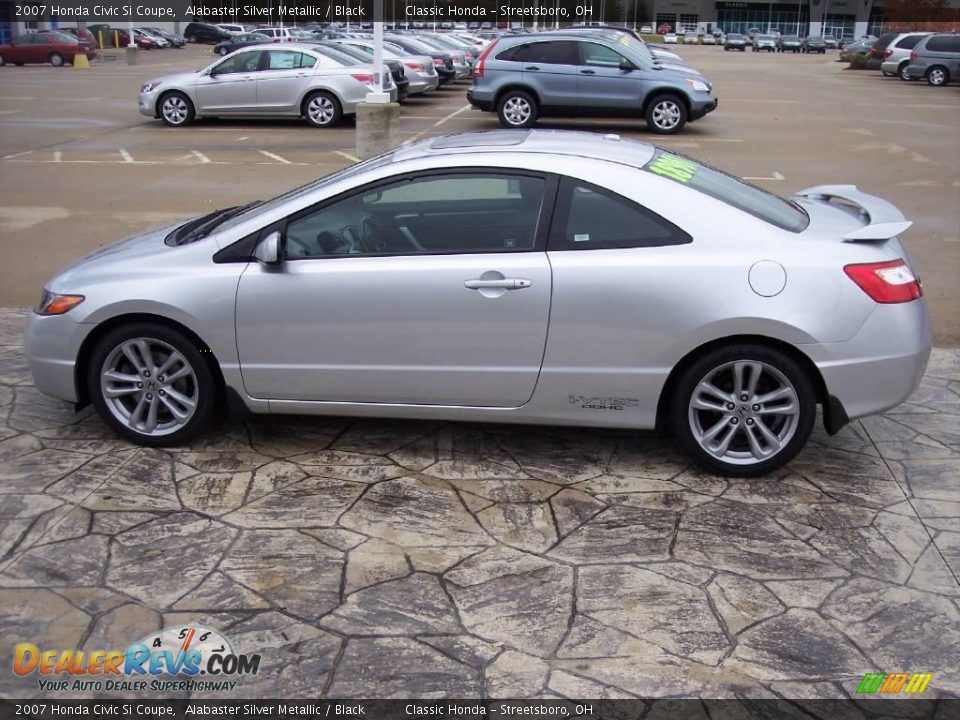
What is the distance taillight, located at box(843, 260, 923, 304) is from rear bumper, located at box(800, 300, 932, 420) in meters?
0.04

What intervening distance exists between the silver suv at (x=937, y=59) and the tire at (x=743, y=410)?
3274 centimetres

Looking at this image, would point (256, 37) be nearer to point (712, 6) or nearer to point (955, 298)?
point (955, 298)

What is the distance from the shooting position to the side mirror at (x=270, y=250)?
15.8 feet

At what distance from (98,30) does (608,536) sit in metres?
59.5

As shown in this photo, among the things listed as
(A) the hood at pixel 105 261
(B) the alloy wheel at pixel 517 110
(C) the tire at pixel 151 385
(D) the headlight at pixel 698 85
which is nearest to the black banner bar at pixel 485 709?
(C) the tire at pixel 151 385

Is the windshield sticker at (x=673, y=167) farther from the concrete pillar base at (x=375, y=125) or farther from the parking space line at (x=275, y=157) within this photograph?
the parking space line at (x=275, y=157)

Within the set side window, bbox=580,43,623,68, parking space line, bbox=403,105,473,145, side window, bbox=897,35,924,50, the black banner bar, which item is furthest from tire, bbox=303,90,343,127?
side window, bbox=897,35,924,50

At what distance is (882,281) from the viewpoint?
4656mm

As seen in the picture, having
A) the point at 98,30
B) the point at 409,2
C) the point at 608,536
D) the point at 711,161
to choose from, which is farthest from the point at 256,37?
the point at 608,536

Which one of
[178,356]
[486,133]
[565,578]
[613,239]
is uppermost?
[486,133]

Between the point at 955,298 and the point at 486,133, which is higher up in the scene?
the point at 486,133

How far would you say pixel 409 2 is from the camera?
74.2m

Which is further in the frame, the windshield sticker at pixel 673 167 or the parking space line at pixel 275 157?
the parking space line at pixel 275 157

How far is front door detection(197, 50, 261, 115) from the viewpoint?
19.6 m
